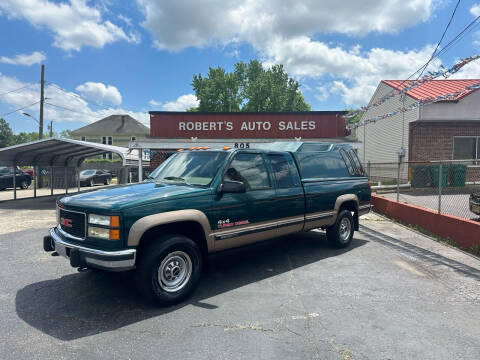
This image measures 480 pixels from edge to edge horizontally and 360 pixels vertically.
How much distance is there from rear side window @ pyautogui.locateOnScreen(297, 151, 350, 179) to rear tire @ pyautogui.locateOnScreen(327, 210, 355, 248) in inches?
32.6

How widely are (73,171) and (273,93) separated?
37.3 metres

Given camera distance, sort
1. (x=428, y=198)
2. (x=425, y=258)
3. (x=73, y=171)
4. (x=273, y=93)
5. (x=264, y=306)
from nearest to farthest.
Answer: (x=264, y=306) < (x=425, y=258) < (x=428, y=198) < (x=73, y=171) < (x=273, y=93)

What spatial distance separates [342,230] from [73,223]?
16.0ft

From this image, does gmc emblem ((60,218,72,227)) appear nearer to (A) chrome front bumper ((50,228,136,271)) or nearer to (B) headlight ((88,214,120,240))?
(A) chrome front bumper ((50,228,136,271))

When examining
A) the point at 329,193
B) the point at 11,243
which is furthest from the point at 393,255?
the point at 11,243

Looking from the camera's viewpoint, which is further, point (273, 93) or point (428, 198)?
point (273, 93)

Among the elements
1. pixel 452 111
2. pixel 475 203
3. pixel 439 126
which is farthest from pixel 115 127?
pixel 475 203

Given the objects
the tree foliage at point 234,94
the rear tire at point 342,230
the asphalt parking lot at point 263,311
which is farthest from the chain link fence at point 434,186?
the tree foliage at point 234,94

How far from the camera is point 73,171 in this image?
20297 mm

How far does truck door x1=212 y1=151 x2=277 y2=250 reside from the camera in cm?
452

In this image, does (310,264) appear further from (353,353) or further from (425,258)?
(353,353)

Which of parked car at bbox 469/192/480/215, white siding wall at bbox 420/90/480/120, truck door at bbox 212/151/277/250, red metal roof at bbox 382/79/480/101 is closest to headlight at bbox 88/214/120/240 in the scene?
truck door at bbox 212/151/277/250

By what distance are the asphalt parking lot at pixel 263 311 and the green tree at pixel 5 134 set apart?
114 meters

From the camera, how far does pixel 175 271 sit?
419 centimetres
